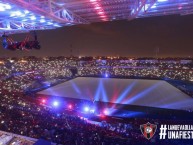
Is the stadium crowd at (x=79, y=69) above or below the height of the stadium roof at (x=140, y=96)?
above

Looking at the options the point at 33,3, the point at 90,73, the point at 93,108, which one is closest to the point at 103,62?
the point at 90,73

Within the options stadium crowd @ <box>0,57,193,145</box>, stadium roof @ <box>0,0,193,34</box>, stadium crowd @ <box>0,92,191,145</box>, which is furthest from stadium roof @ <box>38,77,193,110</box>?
stadium roof @ <box>0,0,193,34</box>

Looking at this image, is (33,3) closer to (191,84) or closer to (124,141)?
(124,141)

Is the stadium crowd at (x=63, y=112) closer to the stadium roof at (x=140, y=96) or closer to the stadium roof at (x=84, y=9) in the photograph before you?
the stadium roof at (x=140, y=96)

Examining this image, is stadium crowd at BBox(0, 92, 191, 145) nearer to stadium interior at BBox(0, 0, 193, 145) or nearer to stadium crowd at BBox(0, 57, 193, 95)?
stadium interior at BBox(0, 0, 193, 145)

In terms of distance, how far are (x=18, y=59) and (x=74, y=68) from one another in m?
7.28

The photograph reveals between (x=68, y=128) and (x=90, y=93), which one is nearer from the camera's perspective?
(x=68, y=128)

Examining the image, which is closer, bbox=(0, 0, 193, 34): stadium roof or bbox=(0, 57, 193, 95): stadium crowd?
bbox=(0, 0, 193, 34): stadium roof

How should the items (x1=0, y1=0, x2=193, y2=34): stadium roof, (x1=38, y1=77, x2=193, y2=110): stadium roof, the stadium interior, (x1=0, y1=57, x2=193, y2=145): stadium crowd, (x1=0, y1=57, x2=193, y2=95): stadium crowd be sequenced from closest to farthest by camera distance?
1. (x1=0, y1=57, x2=193, y2=145): stadium crowd
2. the stadium interior
3. (x1=0, y1=0, x2=193, y2=34): stadium roof
4. (x1=38, y1=77, x2=193, y2=110): stadium roof
5. (x1=0, y1=57, x2=193, y2=95): stadium crowd

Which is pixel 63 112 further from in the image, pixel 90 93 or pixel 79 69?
pixel 79 69

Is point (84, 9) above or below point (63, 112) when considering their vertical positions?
above

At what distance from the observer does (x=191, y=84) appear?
1491 cm

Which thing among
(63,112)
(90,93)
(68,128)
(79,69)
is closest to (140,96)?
(90,93)

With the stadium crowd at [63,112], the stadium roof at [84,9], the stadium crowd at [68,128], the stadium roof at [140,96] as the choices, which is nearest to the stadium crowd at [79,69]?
the stadium crowd at [63,112]
